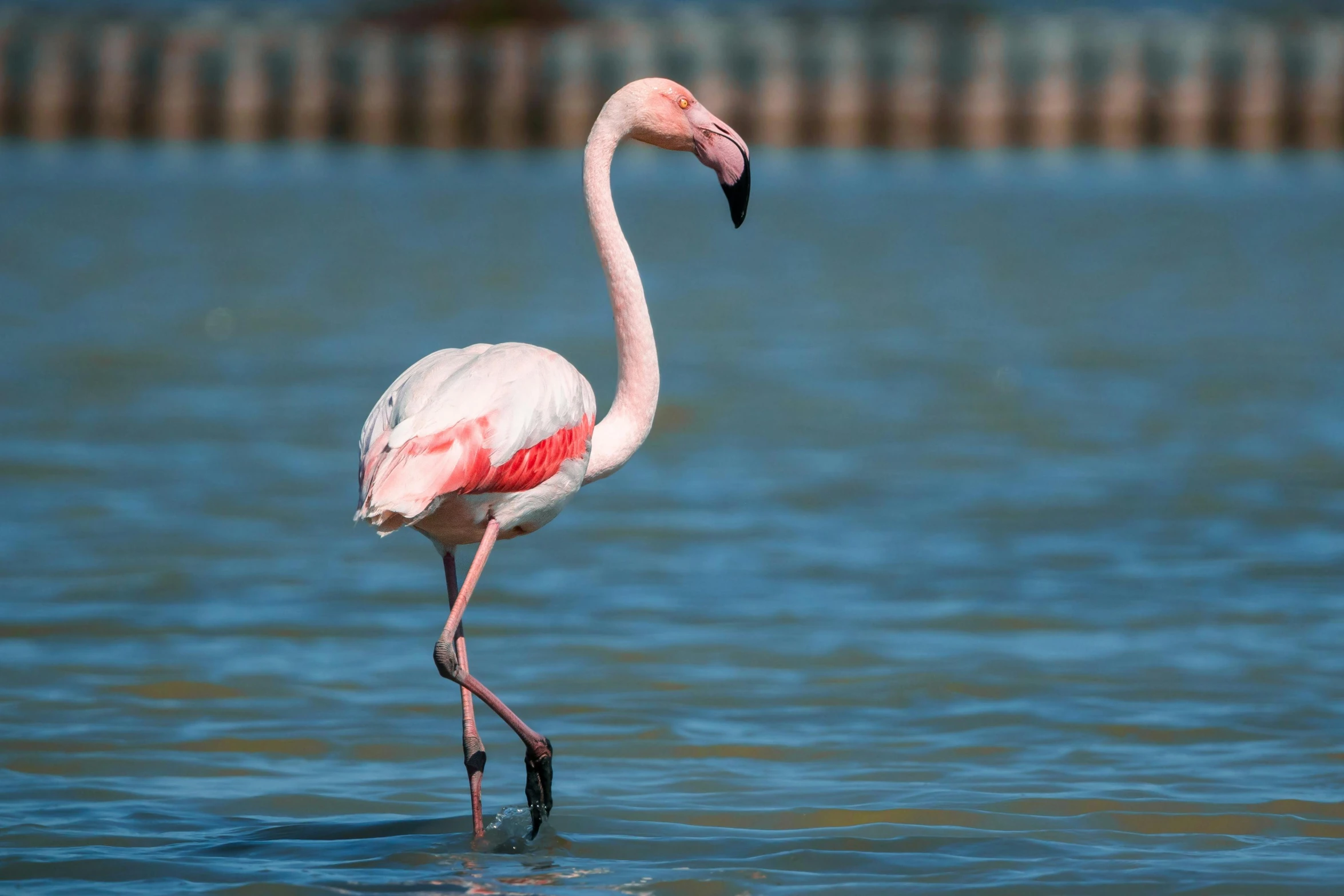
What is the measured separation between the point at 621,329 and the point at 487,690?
1.08 m

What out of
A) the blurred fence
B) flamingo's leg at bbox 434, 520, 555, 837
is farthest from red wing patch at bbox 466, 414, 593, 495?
the blurred fence

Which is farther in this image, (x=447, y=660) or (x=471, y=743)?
(x=471, y=743)

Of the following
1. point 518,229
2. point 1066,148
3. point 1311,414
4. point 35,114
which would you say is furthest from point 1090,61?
point 1311,414

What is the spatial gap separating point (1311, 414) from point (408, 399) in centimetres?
972

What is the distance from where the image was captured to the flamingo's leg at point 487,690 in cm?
485

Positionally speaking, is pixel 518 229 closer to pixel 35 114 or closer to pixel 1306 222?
pixel 1306 222

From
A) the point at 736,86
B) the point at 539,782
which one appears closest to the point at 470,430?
the point at 539,782

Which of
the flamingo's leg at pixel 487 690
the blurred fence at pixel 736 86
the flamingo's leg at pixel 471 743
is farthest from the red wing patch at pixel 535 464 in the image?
the blurred fence at pixel 736 86

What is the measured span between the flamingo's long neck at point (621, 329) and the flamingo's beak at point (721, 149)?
194mm

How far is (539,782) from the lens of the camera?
17.0 feet

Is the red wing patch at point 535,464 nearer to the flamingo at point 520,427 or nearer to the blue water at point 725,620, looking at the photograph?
the flamingo at point 520,427

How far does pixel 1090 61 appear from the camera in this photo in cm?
5450

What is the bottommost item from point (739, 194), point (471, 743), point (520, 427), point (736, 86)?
point (471, 743)

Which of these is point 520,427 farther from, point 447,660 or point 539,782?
point 539,782
